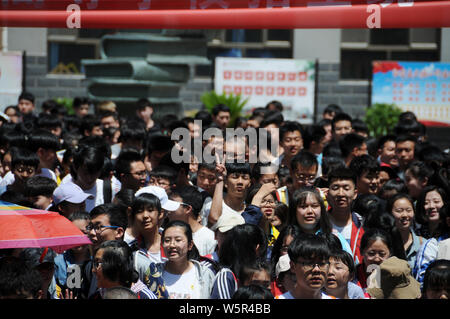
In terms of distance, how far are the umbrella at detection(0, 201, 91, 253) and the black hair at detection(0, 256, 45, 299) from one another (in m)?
0.41

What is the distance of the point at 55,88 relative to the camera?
1622 centimetres

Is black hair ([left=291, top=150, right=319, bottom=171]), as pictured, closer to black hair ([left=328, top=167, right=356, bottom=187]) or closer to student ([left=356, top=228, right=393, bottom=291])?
black hair ([left=328, top=167, right=356, bottom=187])

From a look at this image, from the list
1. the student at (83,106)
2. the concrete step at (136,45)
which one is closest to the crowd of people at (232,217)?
the concrete step at (136,45)

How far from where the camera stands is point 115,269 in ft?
14.8

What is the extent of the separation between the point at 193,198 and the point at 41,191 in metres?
1.30

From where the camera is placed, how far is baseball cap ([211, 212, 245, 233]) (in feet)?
18.4

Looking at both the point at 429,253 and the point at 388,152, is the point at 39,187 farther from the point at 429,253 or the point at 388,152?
the point at 388,152

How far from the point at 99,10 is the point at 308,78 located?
11446 millimetres

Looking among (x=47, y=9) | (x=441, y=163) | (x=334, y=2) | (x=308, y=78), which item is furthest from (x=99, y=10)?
(x=308, y=78)

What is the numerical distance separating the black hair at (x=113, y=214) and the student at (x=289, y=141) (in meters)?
2.63

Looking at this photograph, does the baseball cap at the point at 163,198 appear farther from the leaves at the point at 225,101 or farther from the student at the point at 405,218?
the leaves at the point at 225,101

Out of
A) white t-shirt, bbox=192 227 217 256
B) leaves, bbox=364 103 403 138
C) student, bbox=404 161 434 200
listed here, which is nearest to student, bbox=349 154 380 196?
student, bbox=404 161 434 200

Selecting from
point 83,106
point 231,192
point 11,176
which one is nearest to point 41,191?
point 11,176
